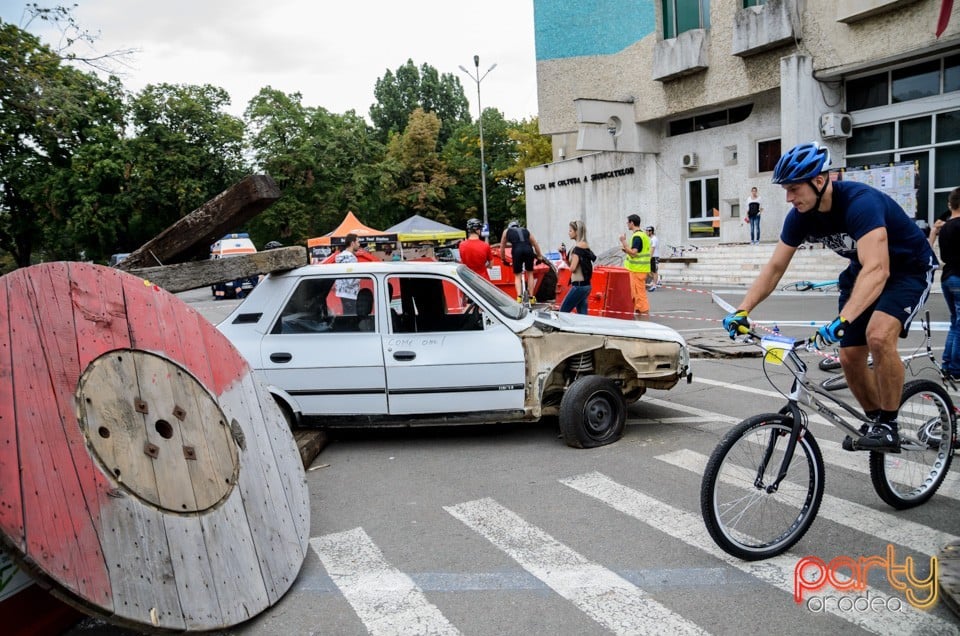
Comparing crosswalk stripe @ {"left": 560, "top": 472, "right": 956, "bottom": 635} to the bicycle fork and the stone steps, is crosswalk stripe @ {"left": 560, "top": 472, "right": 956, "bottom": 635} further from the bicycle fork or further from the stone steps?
the stone steps

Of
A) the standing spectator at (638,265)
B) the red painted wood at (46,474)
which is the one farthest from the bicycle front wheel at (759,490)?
the standing spectator at (638,265)

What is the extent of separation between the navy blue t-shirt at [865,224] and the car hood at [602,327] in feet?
6.42

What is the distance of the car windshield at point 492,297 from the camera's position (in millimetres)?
5973

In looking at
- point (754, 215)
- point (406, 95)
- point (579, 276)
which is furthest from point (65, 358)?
point (406, 95)

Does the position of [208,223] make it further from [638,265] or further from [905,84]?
[905,84]

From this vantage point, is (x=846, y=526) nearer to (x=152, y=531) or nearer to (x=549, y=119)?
(x=152, y=531)

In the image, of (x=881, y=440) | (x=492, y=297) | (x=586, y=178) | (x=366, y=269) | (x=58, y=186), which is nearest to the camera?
(x=881, y=440)

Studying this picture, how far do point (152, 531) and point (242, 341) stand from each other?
10.6ft

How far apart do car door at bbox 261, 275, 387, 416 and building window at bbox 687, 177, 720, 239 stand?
76.1 ft

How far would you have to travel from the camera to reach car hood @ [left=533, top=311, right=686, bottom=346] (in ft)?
19.1

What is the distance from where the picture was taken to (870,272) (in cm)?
359

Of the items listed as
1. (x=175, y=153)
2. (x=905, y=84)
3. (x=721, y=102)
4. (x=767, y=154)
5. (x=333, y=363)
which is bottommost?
(x=333, y=363)

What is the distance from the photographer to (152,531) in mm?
2768

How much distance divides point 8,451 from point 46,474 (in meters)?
0.15
